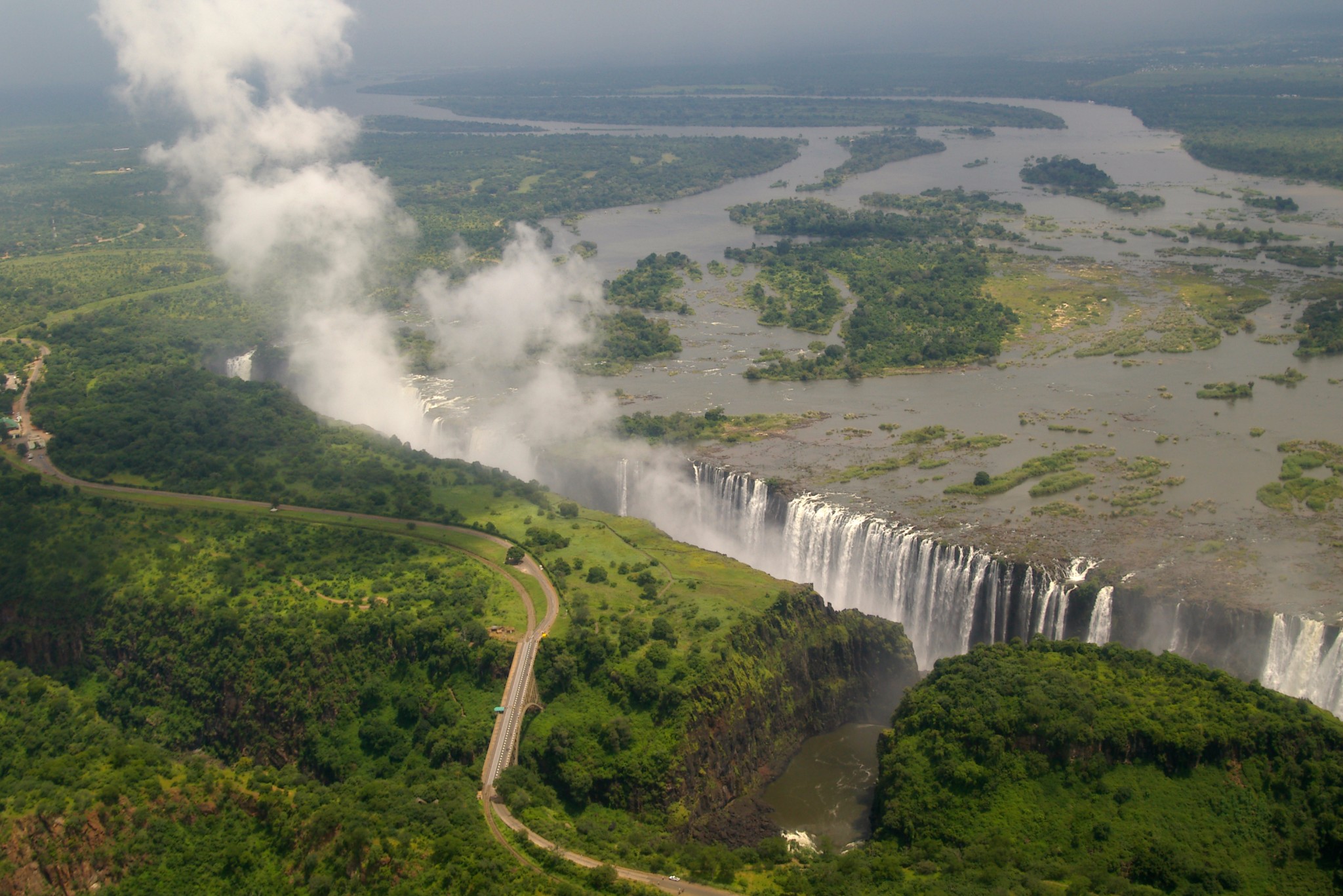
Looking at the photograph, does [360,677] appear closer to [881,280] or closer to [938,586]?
[938,586]

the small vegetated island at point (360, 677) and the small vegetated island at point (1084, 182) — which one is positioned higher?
the small vegetated island at point (1084, 182)

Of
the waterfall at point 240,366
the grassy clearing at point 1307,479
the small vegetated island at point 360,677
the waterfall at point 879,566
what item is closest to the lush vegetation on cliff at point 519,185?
the waterfall at point 240,366

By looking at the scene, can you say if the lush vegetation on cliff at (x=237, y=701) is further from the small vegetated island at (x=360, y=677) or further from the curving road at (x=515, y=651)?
the curving road at (x=515, y=651)

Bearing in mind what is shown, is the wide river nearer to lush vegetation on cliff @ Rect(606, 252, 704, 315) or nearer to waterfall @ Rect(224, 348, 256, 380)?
lush vegetation on cliff @ Rect(606, 252, 704, 315)

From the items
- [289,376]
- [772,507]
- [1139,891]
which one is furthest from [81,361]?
[1139,891]

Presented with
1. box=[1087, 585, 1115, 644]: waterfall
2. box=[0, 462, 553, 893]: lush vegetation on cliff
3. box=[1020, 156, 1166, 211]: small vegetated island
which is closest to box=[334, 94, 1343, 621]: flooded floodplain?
box=[1087, 585, 1115, 644]: waterfall

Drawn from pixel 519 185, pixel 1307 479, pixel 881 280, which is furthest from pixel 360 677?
pixel 519 185
